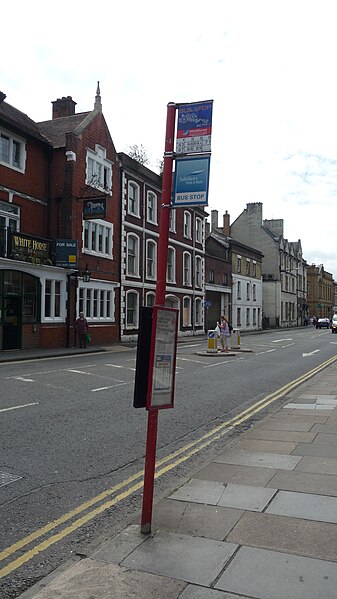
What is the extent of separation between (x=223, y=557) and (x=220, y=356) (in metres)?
19.4

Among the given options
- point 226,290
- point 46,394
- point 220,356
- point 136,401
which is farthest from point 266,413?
point 226,290

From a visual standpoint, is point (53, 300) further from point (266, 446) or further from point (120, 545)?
point (120, 545)

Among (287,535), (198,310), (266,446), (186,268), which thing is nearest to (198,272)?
(186,268)

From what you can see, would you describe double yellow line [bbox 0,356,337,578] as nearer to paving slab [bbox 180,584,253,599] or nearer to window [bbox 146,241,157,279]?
paving slab [bbox 180,584,253,599]

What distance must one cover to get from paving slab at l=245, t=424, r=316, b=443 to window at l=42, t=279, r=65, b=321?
59.7 feet

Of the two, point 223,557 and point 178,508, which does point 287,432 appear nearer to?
point 178,508

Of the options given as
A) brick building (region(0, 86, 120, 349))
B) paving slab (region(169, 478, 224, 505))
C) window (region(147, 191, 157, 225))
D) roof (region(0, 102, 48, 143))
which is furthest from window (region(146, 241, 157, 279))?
paving slab (region(169, 478, 224, 505))

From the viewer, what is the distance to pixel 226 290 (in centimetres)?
5153

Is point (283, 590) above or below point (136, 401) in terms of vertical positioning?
below

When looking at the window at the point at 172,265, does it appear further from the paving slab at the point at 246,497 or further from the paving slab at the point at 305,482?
the paving slab at the point at 246,497

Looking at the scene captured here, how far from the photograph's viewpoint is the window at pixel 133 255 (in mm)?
32844

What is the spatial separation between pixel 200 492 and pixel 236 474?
30.5 inches

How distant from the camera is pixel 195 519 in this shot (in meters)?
4.46

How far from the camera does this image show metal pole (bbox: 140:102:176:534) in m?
4.12
